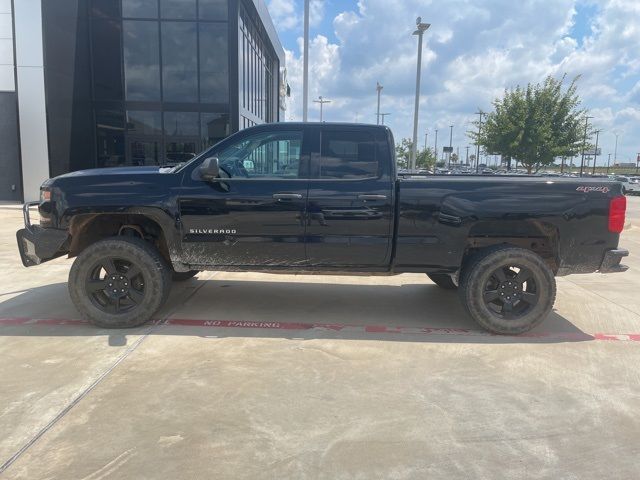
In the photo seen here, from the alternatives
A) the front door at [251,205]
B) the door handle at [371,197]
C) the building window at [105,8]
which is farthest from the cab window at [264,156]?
the building window at [105,8]

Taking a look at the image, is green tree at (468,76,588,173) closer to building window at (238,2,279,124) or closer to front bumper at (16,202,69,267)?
building window at (238,2,279,124)

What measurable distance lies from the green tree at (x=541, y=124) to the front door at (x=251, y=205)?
60.8 ft

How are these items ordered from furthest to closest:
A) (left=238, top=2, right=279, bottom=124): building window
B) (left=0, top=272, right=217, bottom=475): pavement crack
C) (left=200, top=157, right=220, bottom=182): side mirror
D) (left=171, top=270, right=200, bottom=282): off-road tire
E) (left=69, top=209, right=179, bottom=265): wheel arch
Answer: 1. (left=238, top=2, right=279, bottom=124): building window
2. (left=171, top=270, right=200, bottom=282): off-road tire
3. (left=69, top=209, right=179, bottom=265): wheel arch
4. (left=200, top=157, right=220, bottom=182): side mirror
5. (left=0, top=272, right=217, bottom=475): pavement crack

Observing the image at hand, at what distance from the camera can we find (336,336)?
4871 millimetres

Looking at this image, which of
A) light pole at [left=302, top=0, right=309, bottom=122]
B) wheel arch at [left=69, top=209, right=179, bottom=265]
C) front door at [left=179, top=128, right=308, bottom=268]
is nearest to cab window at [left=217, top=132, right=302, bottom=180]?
front door at [left=179, top=128, right=308, bottom=268]

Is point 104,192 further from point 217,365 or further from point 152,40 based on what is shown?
point 152,40

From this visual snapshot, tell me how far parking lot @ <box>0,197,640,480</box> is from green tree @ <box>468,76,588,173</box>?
16843mm

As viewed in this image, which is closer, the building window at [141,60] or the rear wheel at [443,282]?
the rear wheel at [443,282]

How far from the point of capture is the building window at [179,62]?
17047 mm

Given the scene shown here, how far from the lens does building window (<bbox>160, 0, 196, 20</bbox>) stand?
55.4 ft

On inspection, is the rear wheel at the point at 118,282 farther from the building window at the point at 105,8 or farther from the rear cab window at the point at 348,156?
the building window at the point at 105,8

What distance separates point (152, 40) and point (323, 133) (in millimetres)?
14495

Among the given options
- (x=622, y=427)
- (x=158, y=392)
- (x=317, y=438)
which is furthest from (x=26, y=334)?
(x=622, y=427)

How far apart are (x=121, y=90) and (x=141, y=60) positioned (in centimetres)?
122
